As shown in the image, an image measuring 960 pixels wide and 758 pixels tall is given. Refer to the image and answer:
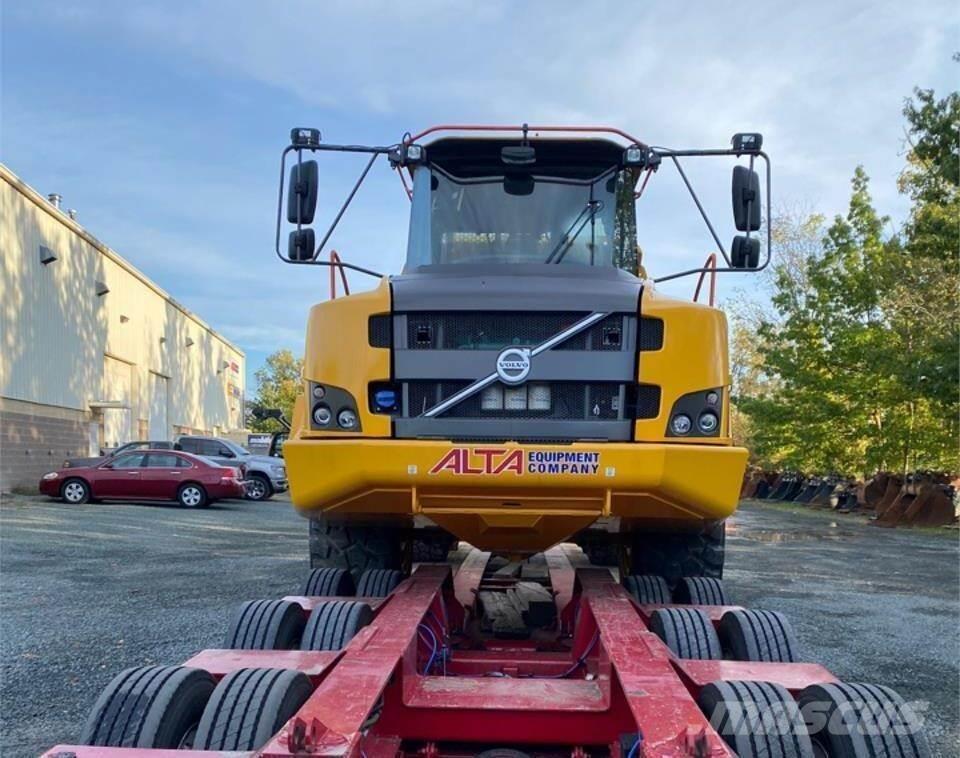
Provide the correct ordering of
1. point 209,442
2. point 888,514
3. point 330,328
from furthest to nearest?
point 209,442, point 888,514, point 330,328

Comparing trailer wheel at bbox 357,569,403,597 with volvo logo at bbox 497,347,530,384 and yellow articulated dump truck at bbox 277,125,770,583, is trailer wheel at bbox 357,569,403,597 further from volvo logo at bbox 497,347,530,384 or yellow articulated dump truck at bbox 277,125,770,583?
volvo logo at bbox 497,347,530,384

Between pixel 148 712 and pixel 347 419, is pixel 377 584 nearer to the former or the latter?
pixel 347 419

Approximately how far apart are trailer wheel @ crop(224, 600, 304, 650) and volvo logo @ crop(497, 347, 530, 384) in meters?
1.49

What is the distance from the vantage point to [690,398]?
158 inches

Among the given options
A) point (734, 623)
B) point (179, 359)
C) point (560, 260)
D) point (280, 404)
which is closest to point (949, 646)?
point (734, 623)

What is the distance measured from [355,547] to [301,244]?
2086mm

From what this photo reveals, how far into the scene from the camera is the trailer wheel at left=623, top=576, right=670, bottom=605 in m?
4.93

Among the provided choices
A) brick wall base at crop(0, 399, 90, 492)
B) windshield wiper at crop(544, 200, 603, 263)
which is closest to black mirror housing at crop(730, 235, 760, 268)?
windshield wiper at crop(544, 200, 603, 263)

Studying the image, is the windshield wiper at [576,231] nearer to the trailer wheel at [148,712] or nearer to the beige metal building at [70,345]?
the trailer wheel at [148,712]

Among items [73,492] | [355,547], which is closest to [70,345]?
[73,492]

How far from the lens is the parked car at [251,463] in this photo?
25.5m

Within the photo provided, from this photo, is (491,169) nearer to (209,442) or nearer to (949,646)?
(949,646)

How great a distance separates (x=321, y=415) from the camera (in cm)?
418

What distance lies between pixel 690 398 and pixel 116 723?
8.94ft
